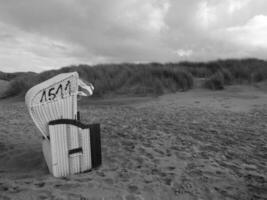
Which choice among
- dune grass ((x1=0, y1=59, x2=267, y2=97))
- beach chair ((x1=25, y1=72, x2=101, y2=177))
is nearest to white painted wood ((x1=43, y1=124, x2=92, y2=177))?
beach chair ((x1=25, y1=72, x2=101, y2=177))

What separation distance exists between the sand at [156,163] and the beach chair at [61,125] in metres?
0.17

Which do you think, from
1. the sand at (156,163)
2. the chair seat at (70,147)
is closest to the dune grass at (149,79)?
the sand at (156,163)

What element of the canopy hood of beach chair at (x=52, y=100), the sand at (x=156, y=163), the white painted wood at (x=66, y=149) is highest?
the canopy hood of beach chair at (x=52, y=100)

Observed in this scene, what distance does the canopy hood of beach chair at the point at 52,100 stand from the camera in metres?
2.25

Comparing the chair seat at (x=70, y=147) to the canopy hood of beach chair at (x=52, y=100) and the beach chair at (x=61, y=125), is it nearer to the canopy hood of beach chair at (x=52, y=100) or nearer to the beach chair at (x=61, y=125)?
the beach chair at (x=61, y=125)

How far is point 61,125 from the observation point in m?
2.34

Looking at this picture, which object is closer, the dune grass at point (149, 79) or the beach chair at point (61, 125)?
the beach chair at point (61, 125)

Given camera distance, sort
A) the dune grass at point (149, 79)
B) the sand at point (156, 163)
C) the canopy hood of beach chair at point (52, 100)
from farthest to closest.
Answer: the dune grass at point (149, 79), the canopy hood of beach chair at point (52, 100), the sand at point (156, 163)

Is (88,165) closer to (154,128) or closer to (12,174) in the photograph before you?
(12,174)

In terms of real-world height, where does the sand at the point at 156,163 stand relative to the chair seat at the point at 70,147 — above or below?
below

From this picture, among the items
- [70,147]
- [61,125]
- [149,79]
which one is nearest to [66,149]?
[70,147]

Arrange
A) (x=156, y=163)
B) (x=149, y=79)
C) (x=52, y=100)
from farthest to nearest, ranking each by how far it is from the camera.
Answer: (x=149, y=79)
(x=156, y=163)
(x=52, y=100)

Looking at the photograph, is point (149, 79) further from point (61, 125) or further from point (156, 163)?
point (61, 125)

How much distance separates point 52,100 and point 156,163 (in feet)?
5.14
